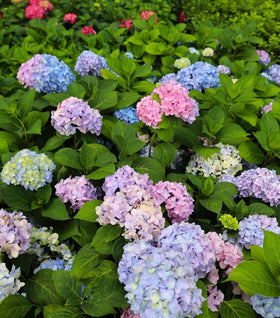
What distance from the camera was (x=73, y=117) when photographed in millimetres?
1914

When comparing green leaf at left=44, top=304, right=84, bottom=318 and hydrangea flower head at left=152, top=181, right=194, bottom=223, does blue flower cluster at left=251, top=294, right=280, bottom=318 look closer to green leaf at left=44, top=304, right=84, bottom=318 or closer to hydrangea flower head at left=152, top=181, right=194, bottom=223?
hydrangea flower head at left=152, top=181, right=194, bottom=223

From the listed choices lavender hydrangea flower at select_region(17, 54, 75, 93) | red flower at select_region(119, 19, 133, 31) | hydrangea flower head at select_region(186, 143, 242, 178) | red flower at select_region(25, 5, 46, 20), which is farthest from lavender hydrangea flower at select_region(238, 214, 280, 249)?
red flower at select_region(25, 5, 46, 20)

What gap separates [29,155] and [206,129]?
127cm

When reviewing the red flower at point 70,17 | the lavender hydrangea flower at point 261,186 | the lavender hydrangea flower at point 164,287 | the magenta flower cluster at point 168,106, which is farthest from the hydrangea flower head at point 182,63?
the red flower at point 70,17

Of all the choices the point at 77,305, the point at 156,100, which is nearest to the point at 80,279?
the point at 77,305

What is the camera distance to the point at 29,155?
1.71 m

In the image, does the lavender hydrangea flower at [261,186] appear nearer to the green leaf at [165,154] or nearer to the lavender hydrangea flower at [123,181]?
the green leaf at [165,154]

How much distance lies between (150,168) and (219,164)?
1.89 ft

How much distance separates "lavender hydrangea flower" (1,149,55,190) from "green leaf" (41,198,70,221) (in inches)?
5.3

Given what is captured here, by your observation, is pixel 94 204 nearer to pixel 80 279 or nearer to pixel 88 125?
pixel 80 279

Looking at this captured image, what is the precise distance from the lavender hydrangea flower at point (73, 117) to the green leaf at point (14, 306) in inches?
41.0

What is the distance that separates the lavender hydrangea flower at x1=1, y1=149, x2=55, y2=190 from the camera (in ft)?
5.41

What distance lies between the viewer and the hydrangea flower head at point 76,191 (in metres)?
1.71

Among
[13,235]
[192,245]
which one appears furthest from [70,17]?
[192,245]
